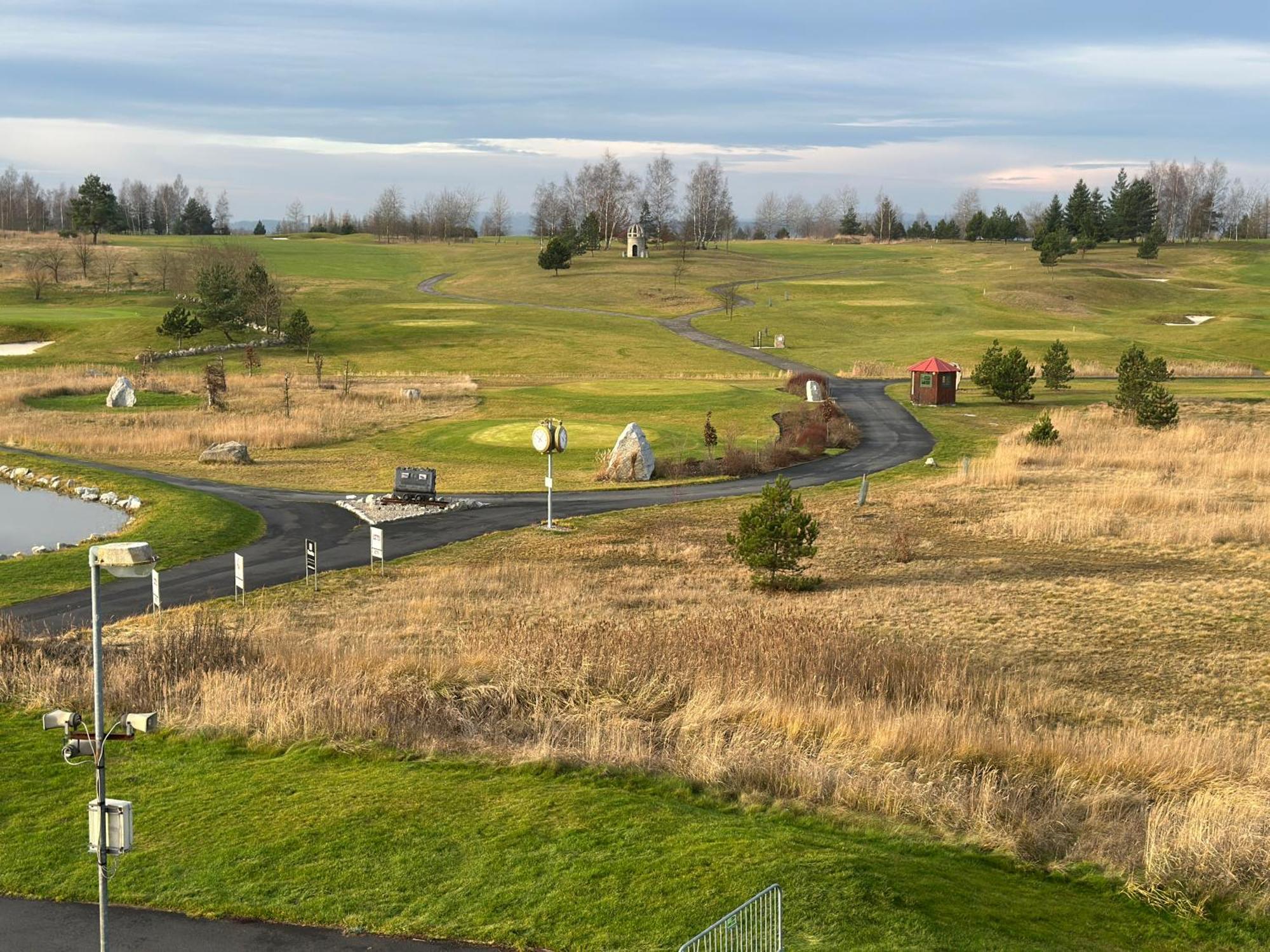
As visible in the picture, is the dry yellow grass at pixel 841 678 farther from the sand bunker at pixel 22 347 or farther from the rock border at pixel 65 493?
the sand bunker at pixel 22 347

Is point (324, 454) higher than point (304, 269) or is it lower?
lower

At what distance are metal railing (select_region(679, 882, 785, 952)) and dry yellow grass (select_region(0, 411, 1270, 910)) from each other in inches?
146

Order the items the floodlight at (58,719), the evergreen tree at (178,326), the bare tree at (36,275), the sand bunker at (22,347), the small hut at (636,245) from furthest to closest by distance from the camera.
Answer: the small hut at (636,245) < the bare tree at (36,275) < the evergreen tree at (178,326) < the sand bunker at (22,347) < the floodlight at (58,719)

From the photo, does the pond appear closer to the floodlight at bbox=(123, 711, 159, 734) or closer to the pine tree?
the floodlight at bbox=(123, 711, 159, 734)

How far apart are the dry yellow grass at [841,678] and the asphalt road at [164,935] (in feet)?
15.4

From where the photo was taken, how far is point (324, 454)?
50.5 metres

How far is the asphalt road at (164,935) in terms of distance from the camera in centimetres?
1106

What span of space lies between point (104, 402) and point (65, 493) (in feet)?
73.5

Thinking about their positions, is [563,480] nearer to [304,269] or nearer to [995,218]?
[304,269]

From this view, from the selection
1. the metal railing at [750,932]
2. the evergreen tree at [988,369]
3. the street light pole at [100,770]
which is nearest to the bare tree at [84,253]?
the evergreen tree at [988,369]

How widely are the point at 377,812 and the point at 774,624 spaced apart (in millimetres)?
10808

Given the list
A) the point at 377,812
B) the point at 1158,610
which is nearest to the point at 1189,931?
the point at 377,812

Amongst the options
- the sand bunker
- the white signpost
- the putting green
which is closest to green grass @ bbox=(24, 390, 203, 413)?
the putting green

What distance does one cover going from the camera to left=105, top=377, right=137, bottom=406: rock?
61.6 m
